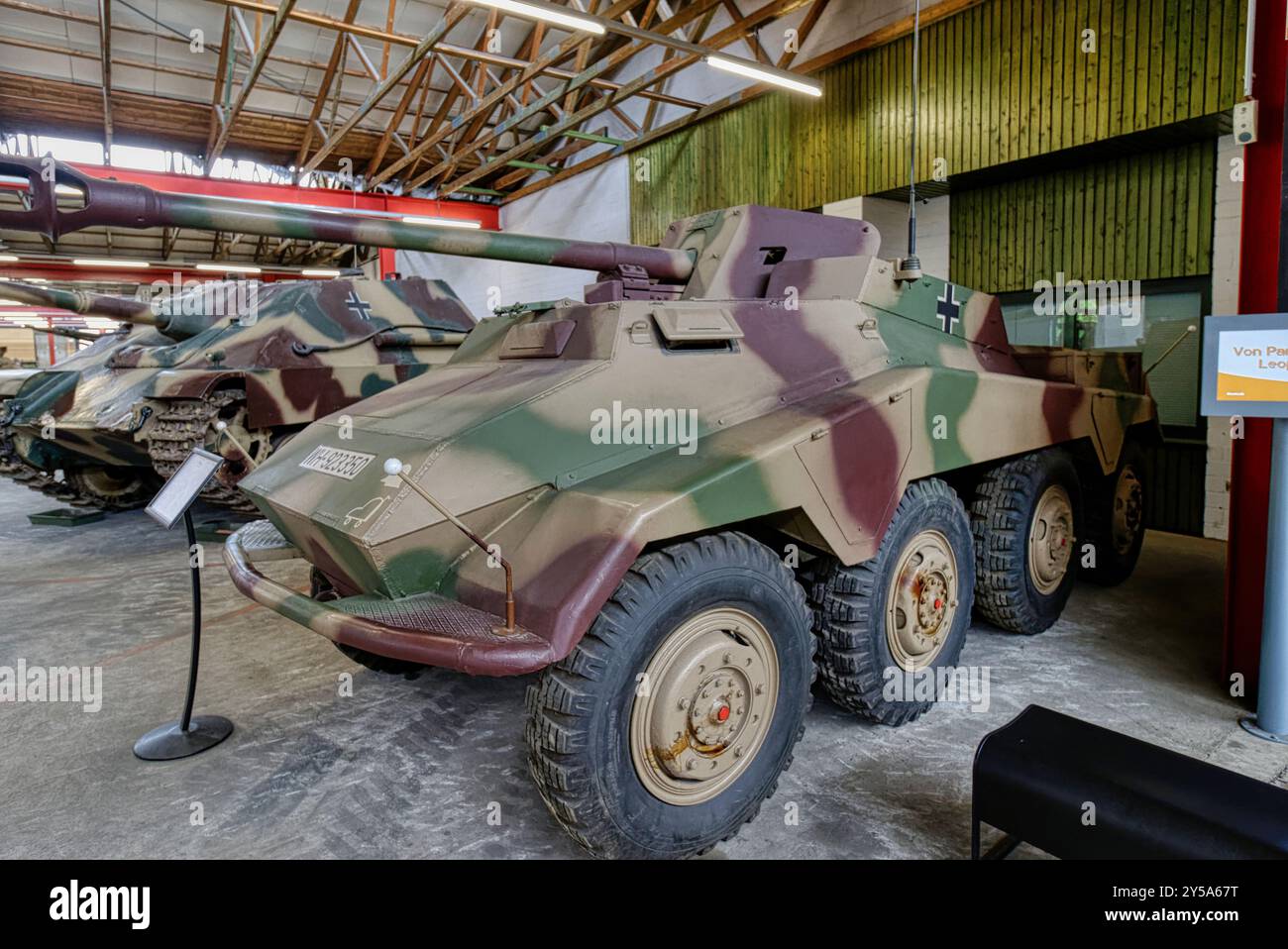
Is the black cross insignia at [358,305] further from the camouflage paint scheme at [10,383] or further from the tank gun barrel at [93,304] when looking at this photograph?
the camouflage paint scheme at [10,383]

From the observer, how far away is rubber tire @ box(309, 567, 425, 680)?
4074mm

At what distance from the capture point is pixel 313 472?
3.54 metres

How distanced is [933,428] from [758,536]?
3.09 feet

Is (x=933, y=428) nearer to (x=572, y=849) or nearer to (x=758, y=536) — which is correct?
(x=758, y=536)

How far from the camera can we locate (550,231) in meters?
17.8

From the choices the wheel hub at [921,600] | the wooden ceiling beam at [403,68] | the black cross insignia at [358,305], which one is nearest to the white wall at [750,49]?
the wooden ceiling beam at [403,68]

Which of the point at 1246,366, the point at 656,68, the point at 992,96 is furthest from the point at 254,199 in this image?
the point at 1246,366

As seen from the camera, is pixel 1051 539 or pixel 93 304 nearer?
pixel 1051 539

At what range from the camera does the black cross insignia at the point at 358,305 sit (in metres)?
9.14

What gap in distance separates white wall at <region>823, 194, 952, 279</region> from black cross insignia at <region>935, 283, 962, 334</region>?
217 inches

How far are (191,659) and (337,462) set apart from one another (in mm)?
1428

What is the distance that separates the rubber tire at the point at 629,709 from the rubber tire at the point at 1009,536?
228 centimetres

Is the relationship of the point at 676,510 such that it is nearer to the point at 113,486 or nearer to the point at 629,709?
the point at 629,709

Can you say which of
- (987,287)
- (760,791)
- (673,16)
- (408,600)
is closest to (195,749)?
(408,600)
